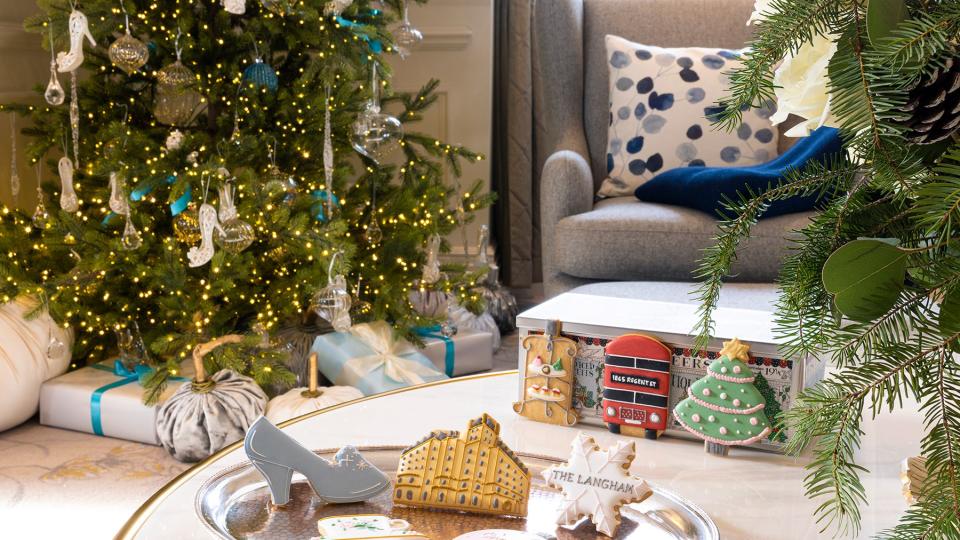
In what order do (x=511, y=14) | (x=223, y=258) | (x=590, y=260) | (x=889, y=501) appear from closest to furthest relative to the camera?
(x=889, y=501) < (x=223, y=258) < (x=590, y=260) < (x=511, y=14)

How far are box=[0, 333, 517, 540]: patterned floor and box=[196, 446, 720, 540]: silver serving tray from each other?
2.69ft

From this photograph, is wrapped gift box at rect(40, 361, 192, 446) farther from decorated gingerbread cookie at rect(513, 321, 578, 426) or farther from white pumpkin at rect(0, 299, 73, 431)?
decorated gingerbread cookie at rect(513, 321, 578, 426)

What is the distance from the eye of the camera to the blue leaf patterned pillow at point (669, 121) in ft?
8.03

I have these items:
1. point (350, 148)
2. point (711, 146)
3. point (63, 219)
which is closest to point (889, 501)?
point (350, 148)

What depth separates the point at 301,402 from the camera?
1.71 metres

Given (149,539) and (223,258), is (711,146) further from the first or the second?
(149,539)

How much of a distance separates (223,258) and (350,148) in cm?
39

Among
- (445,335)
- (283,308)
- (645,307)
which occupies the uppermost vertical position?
(645,307)

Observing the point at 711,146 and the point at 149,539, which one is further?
the point at 711,146

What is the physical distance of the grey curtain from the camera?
10.6 ft

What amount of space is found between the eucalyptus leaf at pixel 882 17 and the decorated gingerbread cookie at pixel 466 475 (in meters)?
0.54

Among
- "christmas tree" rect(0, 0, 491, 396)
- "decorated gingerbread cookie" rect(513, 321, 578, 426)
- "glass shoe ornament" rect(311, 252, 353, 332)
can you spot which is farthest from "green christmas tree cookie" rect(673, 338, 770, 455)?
"christmas tree" rect(0, 0, 491, 396)

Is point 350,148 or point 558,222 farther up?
point 350,148

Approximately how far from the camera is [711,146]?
8.02ft
